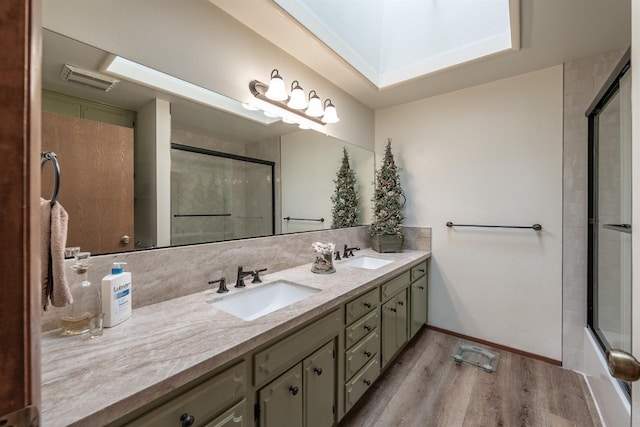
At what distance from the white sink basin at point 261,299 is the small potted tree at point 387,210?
4.12 ft

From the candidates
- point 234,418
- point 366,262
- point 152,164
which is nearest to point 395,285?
point 366,262

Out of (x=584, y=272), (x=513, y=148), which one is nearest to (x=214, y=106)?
(x=513, y=148)

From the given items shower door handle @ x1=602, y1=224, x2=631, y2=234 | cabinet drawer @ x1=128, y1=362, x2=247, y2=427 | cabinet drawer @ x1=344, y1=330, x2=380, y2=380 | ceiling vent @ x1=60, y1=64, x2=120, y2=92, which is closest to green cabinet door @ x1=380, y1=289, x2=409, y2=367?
cabinet drawer @ x1=344, y1=330, x2=380, y2=380

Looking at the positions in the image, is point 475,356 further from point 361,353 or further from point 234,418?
point 234,418

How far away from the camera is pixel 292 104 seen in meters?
1.87

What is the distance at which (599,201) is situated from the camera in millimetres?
1812

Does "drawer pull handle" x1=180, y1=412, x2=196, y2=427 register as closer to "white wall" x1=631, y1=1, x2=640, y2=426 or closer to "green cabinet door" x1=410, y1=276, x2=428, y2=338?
"white wall" x1=631, y1=1, x2=640, y2=426

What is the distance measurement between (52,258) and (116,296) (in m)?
0.29

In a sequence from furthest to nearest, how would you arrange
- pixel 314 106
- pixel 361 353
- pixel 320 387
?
1. pixel 314 106
2. pixel 361 353
3. pixel 320 387

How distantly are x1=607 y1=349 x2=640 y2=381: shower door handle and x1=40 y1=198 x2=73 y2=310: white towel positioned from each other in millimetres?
1316

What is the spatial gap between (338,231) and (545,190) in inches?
64.7

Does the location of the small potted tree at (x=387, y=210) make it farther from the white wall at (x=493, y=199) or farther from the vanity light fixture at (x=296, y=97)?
the vanity light fixture at (x=296, y=97)

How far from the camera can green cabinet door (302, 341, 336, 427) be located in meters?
1.18

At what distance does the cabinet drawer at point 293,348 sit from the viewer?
3.19 ft
